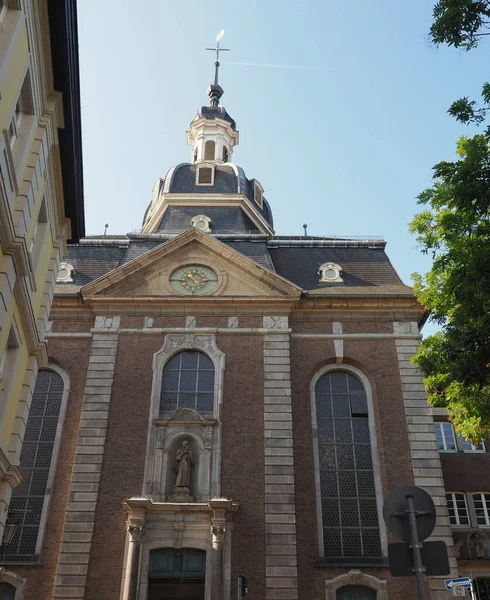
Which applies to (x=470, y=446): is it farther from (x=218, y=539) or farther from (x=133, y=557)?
(x=133, y=557)

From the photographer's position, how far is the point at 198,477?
19.7 metres

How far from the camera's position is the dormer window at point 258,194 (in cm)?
3641

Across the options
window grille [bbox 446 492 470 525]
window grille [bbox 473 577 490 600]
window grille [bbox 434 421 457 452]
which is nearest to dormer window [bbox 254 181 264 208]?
window grille [bbox 434 421 457 452]

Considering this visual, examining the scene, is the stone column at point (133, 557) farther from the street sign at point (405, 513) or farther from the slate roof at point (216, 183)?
the slate roof at point (216, 183)

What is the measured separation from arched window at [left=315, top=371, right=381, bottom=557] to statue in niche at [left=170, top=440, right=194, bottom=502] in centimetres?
429

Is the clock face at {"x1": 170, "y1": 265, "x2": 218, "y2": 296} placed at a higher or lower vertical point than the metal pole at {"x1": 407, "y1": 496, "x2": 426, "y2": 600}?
higher

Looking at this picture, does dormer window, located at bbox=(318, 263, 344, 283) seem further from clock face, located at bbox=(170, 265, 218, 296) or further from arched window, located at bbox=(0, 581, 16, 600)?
arched window, located at bbox=(0, 581, 16, 600)

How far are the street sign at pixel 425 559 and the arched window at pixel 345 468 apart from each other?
13957 millimetres

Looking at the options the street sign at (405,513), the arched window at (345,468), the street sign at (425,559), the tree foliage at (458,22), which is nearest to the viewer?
the street sign at (425,559)

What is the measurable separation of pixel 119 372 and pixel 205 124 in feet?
81.4

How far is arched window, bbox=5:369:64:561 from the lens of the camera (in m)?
19.1

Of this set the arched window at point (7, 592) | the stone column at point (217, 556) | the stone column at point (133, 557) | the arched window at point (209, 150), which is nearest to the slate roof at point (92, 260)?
the stone column at point (133, 557)

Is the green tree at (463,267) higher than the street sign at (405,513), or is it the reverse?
the green tree at (463,267)

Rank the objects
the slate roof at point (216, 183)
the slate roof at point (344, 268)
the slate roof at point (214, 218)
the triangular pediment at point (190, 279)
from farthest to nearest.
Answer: the slate roof at point (216, 183) < the slate roof at point (214, 218) < the slate roof at point (344, 268) < the triangular pediment at point (190, 279)
